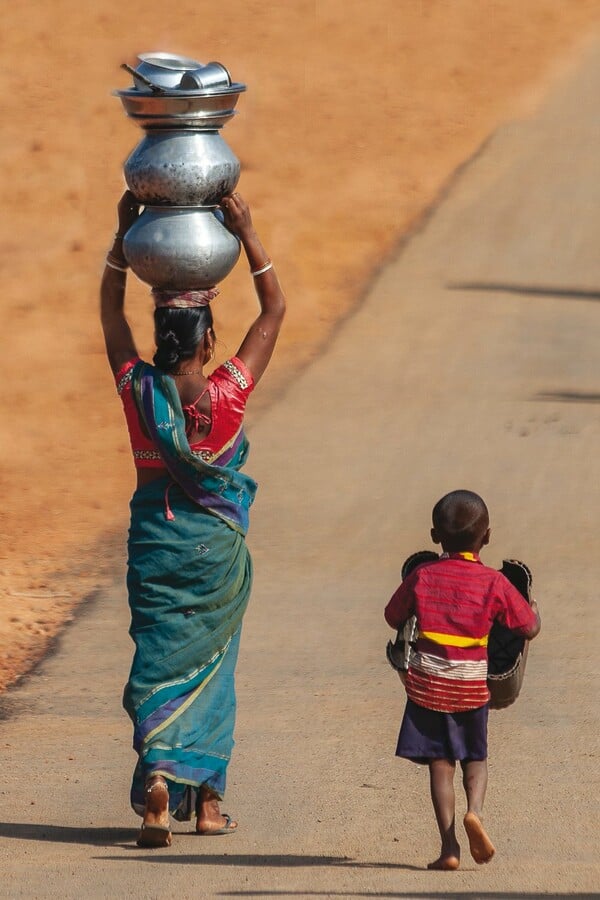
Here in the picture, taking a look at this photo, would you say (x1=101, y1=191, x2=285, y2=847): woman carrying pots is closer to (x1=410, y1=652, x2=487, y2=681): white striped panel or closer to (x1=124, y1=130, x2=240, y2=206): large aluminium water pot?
(x1=124, y1=130, x2=240, y2=206): large aluminium water pot

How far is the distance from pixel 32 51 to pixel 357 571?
18.2 metres

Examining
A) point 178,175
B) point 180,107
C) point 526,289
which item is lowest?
point 526,289

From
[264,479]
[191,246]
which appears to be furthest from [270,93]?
[191,246]

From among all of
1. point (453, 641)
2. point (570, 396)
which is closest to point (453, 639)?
point (453, 641)

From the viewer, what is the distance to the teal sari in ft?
16.4

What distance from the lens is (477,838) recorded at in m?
4.52

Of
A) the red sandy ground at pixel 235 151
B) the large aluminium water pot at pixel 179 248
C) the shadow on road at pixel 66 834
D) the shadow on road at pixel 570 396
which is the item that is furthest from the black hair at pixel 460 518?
the shadow on road at pixel 570 396

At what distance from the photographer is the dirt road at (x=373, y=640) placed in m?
4.88

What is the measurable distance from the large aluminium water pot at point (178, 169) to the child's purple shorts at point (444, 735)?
1.67 m

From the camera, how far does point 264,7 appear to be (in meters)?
27.9

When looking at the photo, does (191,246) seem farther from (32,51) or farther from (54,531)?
(32,51)

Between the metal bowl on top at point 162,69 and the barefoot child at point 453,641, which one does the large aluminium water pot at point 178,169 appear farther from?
the barefoot child at point 453,641

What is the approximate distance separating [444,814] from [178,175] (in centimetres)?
202

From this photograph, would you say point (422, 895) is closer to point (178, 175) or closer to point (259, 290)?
point (259, 290)
